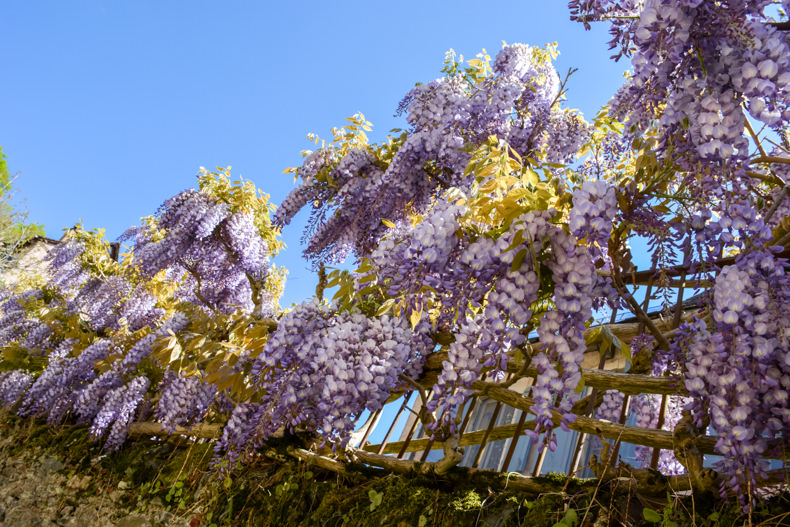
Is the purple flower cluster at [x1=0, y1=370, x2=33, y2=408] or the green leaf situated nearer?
the green leaf

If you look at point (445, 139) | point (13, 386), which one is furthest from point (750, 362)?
point (13, 386)

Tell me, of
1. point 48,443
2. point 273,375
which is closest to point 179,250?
point 48,443

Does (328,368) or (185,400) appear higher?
(328,368)

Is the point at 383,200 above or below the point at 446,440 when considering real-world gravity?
above

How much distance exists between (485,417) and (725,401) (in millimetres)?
4026

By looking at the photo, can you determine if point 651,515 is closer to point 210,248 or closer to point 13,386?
point 210,248

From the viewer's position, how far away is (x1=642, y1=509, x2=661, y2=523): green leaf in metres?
1.30

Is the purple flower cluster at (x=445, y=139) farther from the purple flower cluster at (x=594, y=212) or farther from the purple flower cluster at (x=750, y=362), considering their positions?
the purple flower cluster at (x=750, y=362)

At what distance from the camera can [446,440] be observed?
5.90 ft

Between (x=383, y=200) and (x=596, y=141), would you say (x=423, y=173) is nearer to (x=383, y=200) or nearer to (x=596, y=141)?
(x=383, y=200)

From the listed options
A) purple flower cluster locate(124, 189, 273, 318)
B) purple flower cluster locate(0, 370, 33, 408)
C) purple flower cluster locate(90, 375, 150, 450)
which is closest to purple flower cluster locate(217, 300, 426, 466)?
purple flower cluster locate(90, 375, 150, 450)

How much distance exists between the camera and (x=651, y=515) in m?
1.31

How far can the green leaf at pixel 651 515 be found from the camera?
1302 mm

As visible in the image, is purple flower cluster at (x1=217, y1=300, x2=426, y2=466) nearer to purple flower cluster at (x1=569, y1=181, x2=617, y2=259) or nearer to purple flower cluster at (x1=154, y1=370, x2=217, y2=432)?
purple flower cluster at (x1=569, y1=181, x2=617, y2=259)
